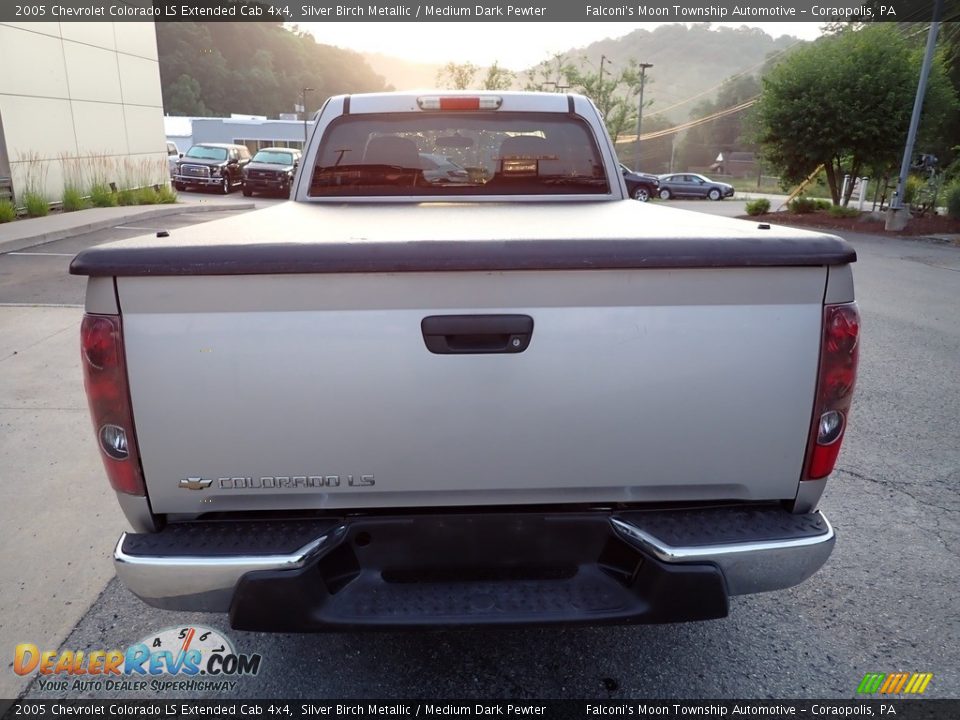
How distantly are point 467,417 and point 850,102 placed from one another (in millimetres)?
22937

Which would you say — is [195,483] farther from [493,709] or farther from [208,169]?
[208,169]

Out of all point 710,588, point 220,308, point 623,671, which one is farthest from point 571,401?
point 623,671

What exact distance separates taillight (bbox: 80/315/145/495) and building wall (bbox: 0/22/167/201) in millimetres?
16466

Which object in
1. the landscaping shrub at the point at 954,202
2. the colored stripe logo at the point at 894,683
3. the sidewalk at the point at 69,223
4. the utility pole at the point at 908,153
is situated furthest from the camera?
the landscaping shrub at the point at 954,202

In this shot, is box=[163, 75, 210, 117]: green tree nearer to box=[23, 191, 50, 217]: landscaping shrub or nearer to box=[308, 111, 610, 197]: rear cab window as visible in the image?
box=[23, 191, 50, 217]: landscaping shrub

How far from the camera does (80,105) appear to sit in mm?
17891

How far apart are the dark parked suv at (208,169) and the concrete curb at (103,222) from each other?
5252mm

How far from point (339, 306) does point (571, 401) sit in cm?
73

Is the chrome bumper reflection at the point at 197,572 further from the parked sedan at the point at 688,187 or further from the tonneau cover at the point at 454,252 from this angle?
the parked sedan at the point at 688,187

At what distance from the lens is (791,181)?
23.3m

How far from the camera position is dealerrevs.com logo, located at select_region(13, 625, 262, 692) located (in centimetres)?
258

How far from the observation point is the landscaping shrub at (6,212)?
46.8 ft

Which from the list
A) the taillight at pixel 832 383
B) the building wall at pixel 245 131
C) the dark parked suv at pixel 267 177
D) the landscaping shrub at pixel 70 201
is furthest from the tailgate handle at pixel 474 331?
Answer: the building wall at pixel 245 131

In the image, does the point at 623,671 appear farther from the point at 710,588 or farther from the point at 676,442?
the point at 676,442
